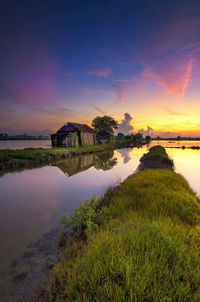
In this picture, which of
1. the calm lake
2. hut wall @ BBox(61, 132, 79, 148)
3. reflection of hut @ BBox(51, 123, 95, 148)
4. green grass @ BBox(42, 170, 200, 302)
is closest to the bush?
green grass @ BBox(42, 170, 200, 302)

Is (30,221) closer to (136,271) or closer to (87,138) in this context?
(136,271)

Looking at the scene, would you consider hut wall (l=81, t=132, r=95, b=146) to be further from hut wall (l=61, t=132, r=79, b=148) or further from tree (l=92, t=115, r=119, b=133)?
tree (l=92, t=115, r=119, b=133)

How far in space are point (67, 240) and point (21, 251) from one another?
1.32 metres

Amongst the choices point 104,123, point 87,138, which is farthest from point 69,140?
point 104,123

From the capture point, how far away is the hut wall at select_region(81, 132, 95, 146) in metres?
37.8

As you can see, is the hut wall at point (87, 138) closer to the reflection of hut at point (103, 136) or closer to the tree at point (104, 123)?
the reflection of hut at point (103, 136)

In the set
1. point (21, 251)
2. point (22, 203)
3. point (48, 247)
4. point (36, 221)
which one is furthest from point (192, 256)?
point (22, 203)

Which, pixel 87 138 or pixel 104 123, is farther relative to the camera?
pixel 104 123

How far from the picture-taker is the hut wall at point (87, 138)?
37.8m

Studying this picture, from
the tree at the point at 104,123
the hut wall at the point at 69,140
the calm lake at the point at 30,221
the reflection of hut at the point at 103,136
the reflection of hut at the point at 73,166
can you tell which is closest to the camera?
the calm lake at the point at 30,221

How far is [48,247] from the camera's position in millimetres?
3873

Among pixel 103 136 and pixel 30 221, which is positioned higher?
pixel 103 136

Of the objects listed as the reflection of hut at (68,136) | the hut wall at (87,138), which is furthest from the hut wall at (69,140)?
the hut wall at (87,138)

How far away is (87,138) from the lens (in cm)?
4059
